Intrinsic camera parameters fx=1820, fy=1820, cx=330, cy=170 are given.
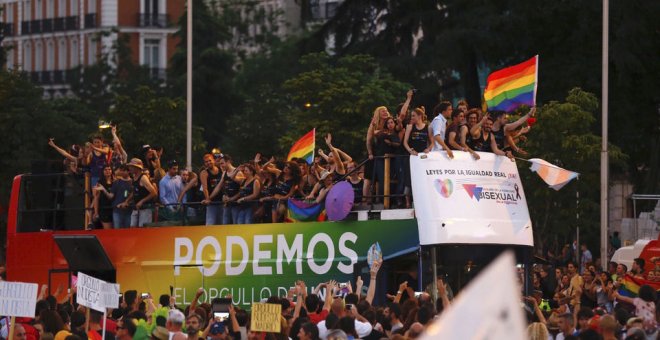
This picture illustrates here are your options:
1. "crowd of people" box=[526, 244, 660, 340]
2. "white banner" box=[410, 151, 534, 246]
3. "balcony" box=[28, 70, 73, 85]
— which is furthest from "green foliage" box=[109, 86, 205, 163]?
"balcony" box=[28, 70, 73, 85]

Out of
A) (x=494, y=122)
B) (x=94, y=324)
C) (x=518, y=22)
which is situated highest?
(x=518, y=22)

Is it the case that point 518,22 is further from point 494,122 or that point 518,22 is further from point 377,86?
point 494,122

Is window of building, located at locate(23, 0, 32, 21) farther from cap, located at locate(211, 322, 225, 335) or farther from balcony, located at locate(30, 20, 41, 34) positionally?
cap, located at locate(211, 322, 225, 335)

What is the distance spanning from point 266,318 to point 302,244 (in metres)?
7.69

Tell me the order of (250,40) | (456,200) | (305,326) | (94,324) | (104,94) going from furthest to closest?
(250,40) → (104,94) → (456,200) → (94,324) → (305,326)

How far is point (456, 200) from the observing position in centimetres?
2169

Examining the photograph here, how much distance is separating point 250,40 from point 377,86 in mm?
34638

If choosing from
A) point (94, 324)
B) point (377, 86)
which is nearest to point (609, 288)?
point (94, 324)

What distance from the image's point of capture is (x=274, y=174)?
81.0 feet

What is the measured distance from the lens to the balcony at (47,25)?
331ft

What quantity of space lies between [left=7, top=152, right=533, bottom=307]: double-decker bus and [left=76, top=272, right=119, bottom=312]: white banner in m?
5.43

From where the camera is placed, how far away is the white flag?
686 centimetres

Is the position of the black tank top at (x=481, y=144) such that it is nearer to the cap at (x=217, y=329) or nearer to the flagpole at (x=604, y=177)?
the cap at (x=217, y=329)

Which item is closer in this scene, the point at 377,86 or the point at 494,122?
the point at 494,122
